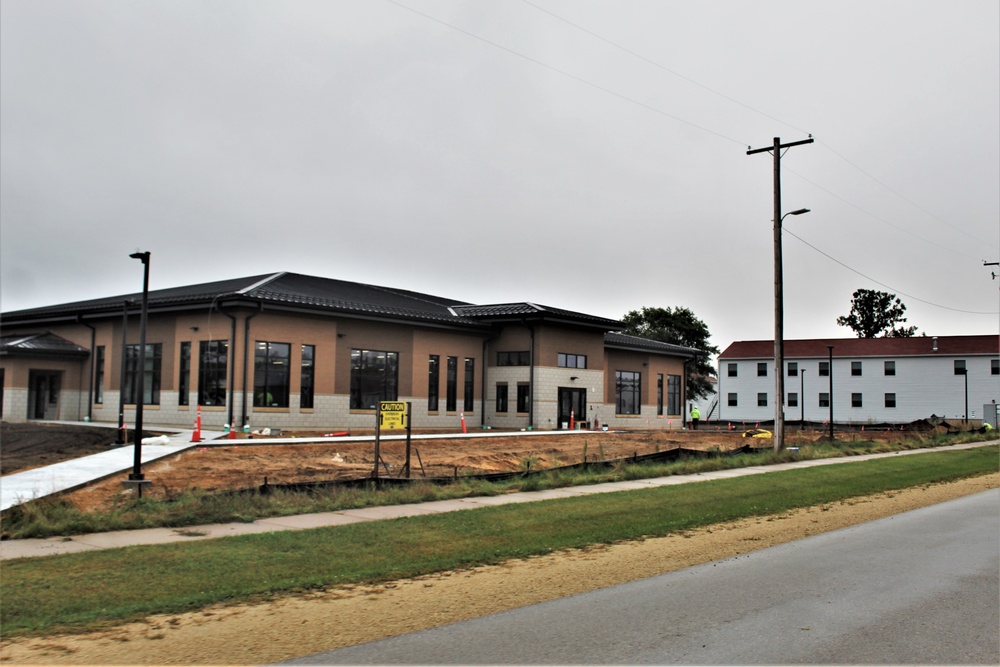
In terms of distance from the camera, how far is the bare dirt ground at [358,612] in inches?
255

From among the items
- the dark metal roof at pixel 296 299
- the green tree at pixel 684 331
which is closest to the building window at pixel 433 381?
the dark metal roof at pixel 296 299

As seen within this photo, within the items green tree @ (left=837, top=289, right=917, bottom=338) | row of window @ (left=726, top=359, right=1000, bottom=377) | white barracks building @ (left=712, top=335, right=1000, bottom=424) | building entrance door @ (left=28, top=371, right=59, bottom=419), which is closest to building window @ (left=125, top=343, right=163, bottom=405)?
building entrance door @ (left=28, top=371, right=59, bottom=419)

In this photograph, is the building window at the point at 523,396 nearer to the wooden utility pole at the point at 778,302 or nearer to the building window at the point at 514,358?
the building window at the point at 514,358

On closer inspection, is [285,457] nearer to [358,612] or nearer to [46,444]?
[46,444]

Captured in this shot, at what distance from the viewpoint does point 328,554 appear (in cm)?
1071

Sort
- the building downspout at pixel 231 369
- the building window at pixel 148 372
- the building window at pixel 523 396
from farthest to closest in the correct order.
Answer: the building window at pixel 523 396 → the building window at pixel 148 372 → the building downspout at pixel 231 369

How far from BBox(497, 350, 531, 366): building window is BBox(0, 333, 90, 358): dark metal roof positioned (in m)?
19.8

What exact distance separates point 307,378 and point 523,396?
11.9 metres

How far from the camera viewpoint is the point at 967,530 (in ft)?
41.5

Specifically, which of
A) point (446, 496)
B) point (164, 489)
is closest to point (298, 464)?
point (164, 489)

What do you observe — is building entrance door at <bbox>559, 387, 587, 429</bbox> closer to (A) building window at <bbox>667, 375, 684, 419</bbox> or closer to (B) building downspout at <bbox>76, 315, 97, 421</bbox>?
(A) building window at <bbox>667, 375, 684, 419</bbox>

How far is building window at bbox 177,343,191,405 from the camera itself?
33.8 metres

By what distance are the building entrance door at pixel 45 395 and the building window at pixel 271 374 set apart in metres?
12.2

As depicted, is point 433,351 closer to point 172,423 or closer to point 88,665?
point 172,423
